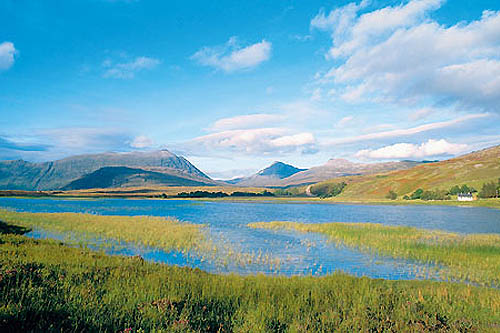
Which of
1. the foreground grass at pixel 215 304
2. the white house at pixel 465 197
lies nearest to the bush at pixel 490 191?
the white house at pixel 465 197

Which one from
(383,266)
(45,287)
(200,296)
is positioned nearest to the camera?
(45,287)

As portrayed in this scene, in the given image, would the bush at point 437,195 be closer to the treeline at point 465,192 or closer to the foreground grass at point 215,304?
the treeline at point 465,192

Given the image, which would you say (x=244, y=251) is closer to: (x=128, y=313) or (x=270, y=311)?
(x=270, y=311)

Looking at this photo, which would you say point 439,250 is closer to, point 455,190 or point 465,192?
point 465,192

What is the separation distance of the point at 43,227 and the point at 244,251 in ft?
120

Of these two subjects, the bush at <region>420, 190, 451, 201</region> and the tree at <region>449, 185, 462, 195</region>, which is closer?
the bush at <region>420, 190, 451, 201</region>

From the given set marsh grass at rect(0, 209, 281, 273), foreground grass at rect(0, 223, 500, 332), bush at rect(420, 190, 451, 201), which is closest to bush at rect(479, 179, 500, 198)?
bush at rect(420, 190, 451, 201)

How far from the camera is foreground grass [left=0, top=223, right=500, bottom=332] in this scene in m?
10.1

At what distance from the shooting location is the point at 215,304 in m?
14.0

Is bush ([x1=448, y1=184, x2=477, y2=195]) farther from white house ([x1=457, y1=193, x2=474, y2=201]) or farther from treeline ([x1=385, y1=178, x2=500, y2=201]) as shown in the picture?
white house ([x1=457, y1=193, x2=474, y2=201])

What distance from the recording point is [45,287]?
1253 cm

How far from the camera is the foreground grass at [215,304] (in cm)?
1012

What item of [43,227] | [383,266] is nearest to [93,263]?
[383,266]

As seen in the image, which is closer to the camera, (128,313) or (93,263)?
(128,313)
